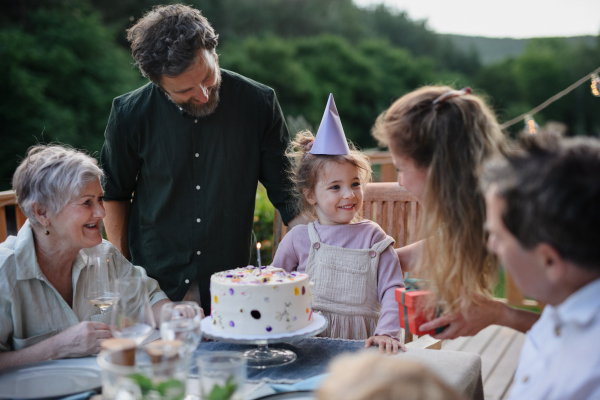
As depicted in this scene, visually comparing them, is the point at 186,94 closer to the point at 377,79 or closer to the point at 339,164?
the point at 339,164

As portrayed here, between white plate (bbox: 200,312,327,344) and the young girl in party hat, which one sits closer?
white plate (bbox: 200,312,327,344)

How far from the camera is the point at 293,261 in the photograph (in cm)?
244

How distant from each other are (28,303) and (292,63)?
12.1 meters

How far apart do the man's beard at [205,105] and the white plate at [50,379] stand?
1190 millimetres

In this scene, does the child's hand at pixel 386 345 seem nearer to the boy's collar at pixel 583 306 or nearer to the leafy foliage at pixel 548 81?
the boy's collar at pixel 583 306

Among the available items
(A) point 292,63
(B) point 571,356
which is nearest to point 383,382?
(B) point 571,356

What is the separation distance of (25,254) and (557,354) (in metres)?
1.65

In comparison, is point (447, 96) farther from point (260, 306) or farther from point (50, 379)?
point (50, 379)

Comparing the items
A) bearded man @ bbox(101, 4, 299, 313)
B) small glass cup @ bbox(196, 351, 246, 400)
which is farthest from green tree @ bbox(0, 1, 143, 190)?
small glass cup @ bbox(196, 351, 246, 400)

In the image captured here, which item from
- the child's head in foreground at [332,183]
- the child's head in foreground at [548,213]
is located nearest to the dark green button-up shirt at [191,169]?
the child's head in foreground at [332,183]

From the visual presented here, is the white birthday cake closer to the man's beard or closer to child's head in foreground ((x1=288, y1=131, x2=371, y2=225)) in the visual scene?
child's head in foreground ((x1=288, y1=131, x2=371, y2=225))

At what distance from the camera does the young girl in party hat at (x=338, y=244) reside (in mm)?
2230

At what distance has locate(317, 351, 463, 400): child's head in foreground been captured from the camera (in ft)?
2.41

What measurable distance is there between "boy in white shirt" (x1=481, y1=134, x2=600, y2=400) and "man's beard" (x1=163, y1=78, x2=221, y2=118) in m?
1.53
